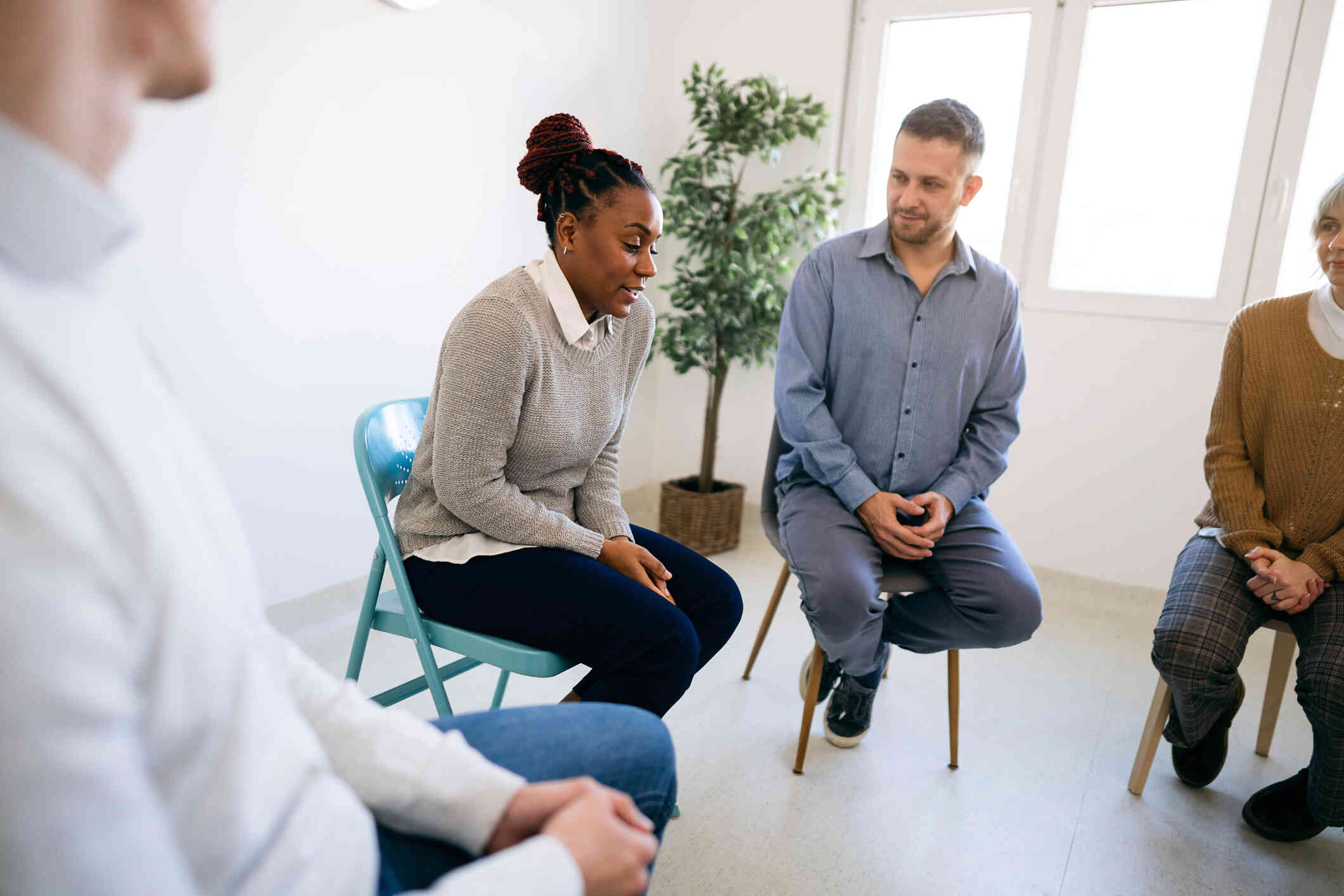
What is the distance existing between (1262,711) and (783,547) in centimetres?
128

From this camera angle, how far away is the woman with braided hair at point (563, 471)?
137 cm

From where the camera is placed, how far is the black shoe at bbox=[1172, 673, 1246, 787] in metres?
1.90

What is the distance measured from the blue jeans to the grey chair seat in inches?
41.4

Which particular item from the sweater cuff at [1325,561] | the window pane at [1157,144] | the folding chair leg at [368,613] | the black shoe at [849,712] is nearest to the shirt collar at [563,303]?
the folding chair leg at [368,613]

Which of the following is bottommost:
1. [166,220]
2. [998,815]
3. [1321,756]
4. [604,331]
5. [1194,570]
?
[998,815]

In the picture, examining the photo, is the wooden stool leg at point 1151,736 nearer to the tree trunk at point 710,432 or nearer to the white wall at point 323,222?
the tree trunk at point 710,432

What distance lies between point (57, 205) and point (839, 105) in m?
3.29

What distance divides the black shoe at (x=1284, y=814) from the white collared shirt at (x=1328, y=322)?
0.89 meters

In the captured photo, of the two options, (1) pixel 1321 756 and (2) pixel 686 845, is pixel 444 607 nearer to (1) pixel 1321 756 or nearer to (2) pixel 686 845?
(2) pixel 686 845

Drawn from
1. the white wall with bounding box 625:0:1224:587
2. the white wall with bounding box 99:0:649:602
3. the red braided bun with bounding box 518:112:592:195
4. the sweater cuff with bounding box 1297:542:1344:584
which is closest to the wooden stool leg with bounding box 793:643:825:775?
the sweater cuff with bounding box 1297:542:1344:584

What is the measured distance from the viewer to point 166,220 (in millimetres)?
1941

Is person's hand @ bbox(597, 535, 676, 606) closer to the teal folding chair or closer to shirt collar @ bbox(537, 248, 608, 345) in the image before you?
the teal folding chair

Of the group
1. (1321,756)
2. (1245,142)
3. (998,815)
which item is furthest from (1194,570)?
(1245,142)

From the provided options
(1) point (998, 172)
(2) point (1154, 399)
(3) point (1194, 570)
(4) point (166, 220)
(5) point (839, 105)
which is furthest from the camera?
(5) point (839, 105)
